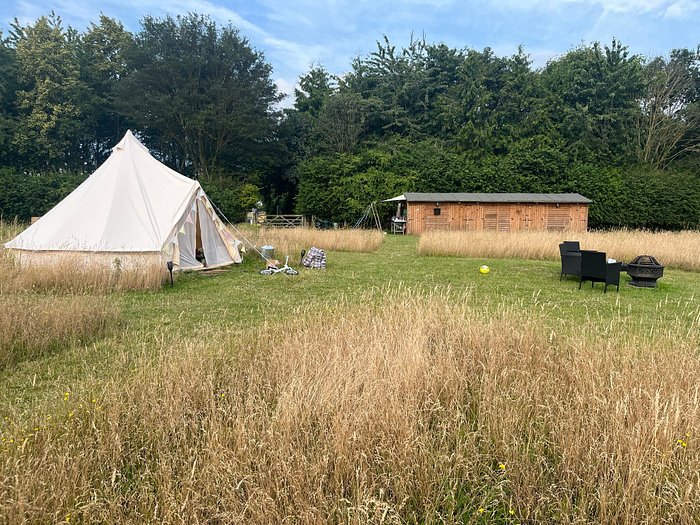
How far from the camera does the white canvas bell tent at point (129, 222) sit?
8625 mm

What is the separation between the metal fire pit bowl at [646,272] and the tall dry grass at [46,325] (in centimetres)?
905

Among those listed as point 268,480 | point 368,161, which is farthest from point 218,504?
point 368,161

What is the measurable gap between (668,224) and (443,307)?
93.6 feet

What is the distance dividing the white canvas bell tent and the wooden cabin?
1499 centimetres

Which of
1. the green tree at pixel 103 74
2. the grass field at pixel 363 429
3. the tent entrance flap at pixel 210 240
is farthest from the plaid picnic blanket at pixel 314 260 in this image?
the green tree at pixel 103 74

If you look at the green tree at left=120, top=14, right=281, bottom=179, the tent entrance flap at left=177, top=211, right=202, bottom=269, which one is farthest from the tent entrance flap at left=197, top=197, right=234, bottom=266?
the green tree at left=120, top=14, right=281, bottom=179

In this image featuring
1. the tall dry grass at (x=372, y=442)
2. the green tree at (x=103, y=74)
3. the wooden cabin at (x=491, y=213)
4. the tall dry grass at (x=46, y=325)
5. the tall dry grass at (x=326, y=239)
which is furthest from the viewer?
the green tree at (x=103, y=74)

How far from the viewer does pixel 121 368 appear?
363 cm

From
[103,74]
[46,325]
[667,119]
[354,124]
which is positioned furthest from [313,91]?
[46,325]

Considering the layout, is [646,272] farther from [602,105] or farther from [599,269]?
[602,105]

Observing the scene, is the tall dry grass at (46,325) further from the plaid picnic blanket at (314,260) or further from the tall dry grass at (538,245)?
the tall dry grass at (538,245)

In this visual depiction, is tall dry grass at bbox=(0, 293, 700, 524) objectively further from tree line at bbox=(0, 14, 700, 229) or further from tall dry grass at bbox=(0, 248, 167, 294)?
tree line at bbox=(0, 14, 700, 229)

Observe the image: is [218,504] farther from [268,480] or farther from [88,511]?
[88,511]

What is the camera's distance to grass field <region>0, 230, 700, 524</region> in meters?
1.97
